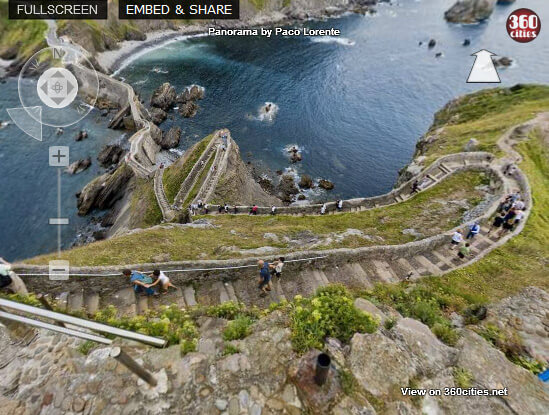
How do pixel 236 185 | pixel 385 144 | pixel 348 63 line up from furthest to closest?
1. pixel 348 63
2. pixel 385 144
3. pixel 236 185

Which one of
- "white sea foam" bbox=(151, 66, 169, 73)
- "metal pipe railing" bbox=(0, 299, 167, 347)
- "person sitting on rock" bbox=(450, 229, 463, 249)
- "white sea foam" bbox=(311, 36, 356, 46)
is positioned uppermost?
"white sea foam" bbox=(311, 36, 356, 46)

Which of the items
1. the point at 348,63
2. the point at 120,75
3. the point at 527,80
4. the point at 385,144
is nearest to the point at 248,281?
the point at 385,144

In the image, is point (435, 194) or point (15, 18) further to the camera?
point (15, 18)

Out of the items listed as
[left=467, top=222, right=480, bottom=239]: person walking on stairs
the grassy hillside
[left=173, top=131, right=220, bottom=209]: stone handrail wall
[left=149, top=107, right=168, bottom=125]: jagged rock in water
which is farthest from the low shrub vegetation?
[left=149, top=107, right=168, bottom=125]: jagged rock in water

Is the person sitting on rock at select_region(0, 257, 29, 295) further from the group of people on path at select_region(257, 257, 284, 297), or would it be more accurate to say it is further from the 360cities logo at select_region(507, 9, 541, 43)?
the 360cities logo at select_region(507, 9, 541, 43)

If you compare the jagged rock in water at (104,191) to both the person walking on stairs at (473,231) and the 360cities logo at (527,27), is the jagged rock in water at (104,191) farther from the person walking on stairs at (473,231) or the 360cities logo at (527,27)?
the 360cities logo at (527,27)

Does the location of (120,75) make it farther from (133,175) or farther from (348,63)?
(348,63)

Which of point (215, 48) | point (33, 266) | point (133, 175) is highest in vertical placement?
point (215, 48)
